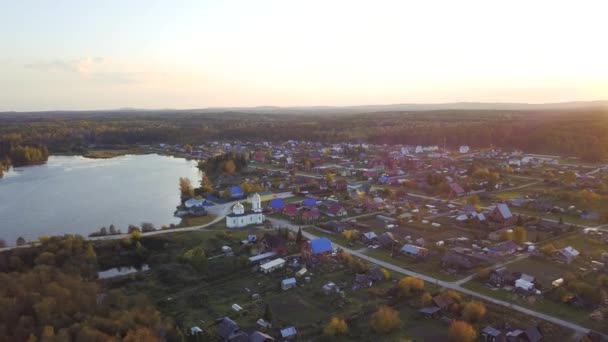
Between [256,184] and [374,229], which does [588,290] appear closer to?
[374,229]

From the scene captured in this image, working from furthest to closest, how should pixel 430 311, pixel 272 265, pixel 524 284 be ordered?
Result: pixel 272 265, pixel 524 284, pixel 430 311

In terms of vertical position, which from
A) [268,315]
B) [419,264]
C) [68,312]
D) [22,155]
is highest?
[22,155]

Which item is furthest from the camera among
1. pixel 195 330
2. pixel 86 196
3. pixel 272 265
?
pixel 86 196

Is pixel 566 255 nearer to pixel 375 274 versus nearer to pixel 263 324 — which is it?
pixel 375 274

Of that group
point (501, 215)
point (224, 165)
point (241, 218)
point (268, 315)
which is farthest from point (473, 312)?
point (224, 165)

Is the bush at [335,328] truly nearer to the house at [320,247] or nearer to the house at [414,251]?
the house at [320,247]

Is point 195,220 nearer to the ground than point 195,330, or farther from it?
nearer to the ground

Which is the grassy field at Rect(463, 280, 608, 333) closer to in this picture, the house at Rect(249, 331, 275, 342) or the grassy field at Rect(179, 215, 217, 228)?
the house at Rect(249, 331, 275, 342)
